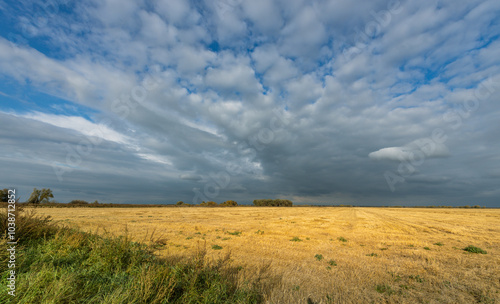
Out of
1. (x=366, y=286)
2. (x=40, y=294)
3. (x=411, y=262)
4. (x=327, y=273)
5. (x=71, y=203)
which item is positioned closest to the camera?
(x=40, y=294)

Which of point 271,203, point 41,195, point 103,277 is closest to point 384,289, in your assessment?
point 103,277

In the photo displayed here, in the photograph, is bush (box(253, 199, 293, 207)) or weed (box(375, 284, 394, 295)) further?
bush (box(253, 199, 293, 207))

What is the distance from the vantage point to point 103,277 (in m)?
6.61

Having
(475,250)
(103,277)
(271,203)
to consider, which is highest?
(271,203)

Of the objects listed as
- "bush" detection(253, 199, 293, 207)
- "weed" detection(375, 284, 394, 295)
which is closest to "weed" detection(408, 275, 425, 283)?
"weed" detection(375, 284, 394, 295)

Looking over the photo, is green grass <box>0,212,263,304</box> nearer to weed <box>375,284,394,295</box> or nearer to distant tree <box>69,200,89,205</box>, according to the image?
weed <box>375,284,394,295</box>

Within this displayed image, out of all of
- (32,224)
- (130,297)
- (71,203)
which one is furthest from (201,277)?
(71,203)

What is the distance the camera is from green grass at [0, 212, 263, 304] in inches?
201

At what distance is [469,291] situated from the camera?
8.04m

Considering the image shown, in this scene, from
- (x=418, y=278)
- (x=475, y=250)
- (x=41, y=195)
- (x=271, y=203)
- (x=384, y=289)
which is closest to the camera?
(x=384, y=289)

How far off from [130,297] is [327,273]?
8.22 metres

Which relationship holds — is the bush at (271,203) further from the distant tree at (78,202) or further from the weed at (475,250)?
the weed at (475,250)

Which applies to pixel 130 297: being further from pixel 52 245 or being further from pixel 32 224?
pixel 32 224

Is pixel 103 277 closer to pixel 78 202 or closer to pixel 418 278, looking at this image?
pixel 418 278
